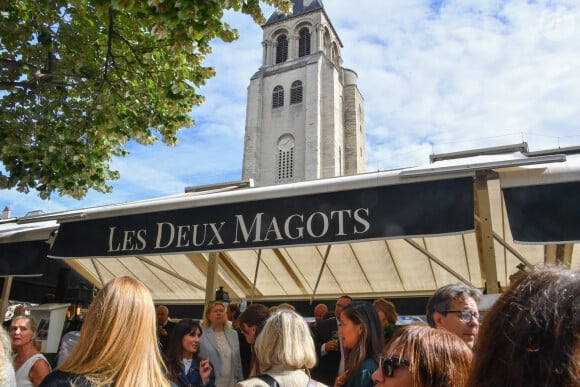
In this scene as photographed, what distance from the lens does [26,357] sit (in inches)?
132

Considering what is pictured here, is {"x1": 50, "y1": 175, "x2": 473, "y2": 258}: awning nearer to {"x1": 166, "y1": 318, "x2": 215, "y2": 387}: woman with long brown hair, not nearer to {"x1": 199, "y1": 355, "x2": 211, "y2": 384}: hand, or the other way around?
{"x1": 166, "y1": 318, "x2": 215, "y2": 387}: woman with long brown hair

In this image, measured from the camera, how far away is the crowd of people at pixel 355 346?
89 cm

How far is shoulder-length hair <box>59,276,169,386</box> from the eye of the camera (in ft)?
5.53

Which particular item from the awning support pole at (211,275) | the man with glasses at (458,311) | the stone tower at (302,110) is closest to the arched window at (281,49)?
the stone tower at (302,110)

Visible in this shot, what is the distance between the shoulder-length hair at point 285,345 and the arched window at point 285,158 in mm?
48441

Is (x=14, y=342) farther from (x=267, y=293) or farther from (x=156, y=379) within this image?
(x=267, y=293)

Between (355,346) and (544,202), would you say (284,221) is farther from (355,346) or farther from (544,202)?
(544,202)

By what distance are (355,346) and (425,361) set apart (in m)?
1.41

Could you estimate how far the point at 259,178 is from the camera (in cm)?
5222

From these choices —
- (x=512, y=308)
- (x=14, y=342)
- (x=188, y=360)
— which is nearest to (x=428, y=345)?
(x=512, y=308)

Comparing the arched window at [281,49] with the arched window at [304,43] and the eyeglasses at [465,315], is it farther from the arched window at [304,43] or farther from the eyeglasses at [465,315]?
the eyeglasses at [465,315]

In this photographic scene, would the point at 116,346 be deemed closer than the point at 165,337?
Yes

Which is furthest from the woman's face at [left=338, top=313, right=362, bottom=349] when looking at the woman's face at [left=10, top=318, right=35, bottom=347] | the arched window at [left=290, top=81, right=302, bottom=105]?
the arched window at [left=290, top=81, right=302, bottom=105]

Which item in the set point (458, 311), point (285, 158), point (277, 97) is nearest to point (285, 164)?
point (285, 158)
